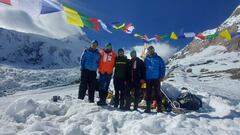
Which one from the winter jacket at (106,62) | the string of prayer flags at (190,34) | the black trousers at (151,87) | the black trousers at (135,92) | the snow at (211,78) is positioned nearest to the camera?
the black trousers at (151,87)

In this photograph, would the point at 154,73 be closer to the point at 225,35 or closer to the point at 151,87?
the point at 151,87

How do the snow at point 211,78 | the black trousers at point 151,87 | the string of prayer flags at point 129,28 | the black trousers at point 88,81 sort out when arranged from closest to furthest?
the black trousers at point 151,87, the black trousers at point 88,81, the string of prayer flags at point 129,28, the snow at point 211,78

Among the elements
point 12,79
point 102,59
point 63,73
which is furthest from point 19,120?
point 63,73

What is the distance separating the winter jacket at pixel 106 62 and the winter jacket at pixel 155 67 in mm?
1095

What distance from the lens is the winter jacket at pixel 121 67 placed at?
10.5 meters

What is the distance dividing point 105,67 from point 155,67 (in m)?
1.56

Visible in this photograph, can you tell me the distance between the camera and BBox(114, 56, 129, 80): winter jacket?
10.5 meters

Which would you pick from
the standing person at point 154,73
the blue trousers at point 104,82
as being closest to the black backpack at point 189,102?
the standing person at point 154,73

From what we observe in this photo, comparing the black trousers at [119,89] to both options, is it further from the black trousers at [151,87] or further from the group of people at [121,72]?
the black trousers at [151,87]

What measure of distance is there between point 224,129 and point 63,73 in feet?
386

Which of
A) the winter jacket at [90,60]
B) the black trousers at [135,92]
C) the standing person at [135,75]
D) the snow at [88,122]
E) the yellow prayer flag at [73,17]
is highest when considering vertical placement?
the yellow prayer flag at [73,17]

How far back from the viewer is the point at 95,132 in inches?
274

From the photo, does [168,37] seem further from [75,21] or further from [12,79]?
[12,79]

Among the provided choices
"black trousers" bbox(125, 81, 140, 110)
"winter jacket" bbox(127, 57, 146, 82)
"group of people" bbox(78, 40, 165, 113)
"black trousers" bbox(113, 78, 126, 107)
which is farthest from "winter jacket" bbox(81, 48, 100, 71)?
"black trousers" bbox(125, 81, 140, 110)
